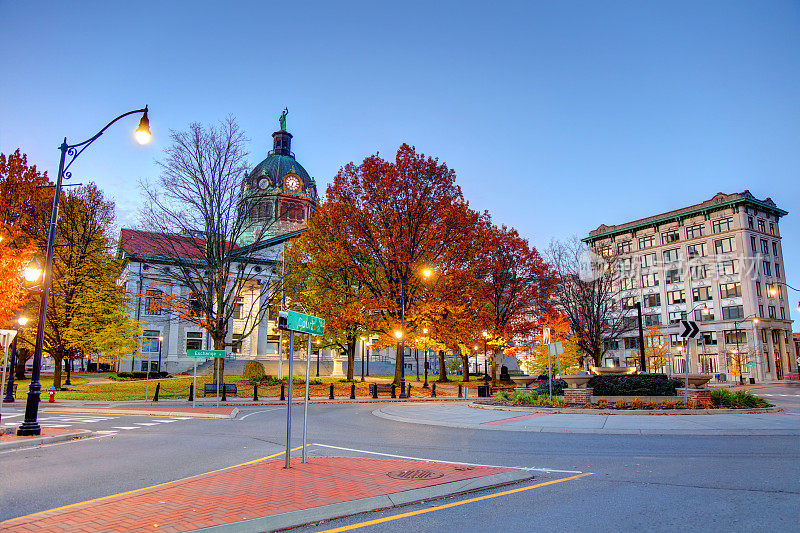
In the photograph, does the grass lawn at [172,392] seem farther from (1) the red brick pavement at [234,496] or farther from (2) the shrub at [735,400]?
(1) the red brick pavement at [234,496]

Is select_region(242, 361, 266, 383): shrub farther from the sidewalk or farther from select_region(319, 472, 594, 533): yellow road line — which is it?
select_region(319, 472, 594, 533): yellow road line

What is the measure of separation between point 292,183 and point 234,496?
97.7 m

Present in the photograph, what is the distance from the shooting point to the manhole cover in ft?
25.6

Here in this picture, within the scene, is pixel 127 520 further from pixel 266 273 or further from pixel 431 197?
pixel 266 273

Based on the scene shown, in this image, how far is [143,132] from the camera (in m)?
13.8

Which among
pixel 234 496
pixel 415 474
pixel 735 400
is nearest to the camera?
pixel 234 496

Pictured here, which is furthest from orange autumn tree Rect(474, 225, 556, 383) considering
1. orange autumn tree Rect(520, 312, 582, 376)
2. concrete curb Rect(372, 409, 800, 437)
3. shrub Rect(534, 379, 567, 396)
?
concrete curb Rect(372, 409, 800, 437)

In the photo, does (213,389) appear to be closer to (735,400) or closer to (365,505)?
(735,400)

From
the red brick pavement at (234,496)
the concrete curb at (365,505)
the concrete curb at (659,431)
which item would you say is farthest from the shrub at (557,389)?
the concrete curb at (365,505)

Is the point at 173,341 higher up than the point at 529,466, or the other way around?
the point at 173,341

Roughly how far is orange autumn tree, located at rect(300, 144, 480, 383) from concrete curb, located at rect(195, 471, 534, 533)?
86.9ft

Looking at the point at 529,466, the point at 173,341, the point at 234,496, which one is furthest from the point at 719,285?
the point at 234,496

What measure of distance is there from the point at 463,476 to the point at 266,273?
69.1 m

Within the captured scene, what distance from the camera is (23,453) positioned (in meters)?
11.5
